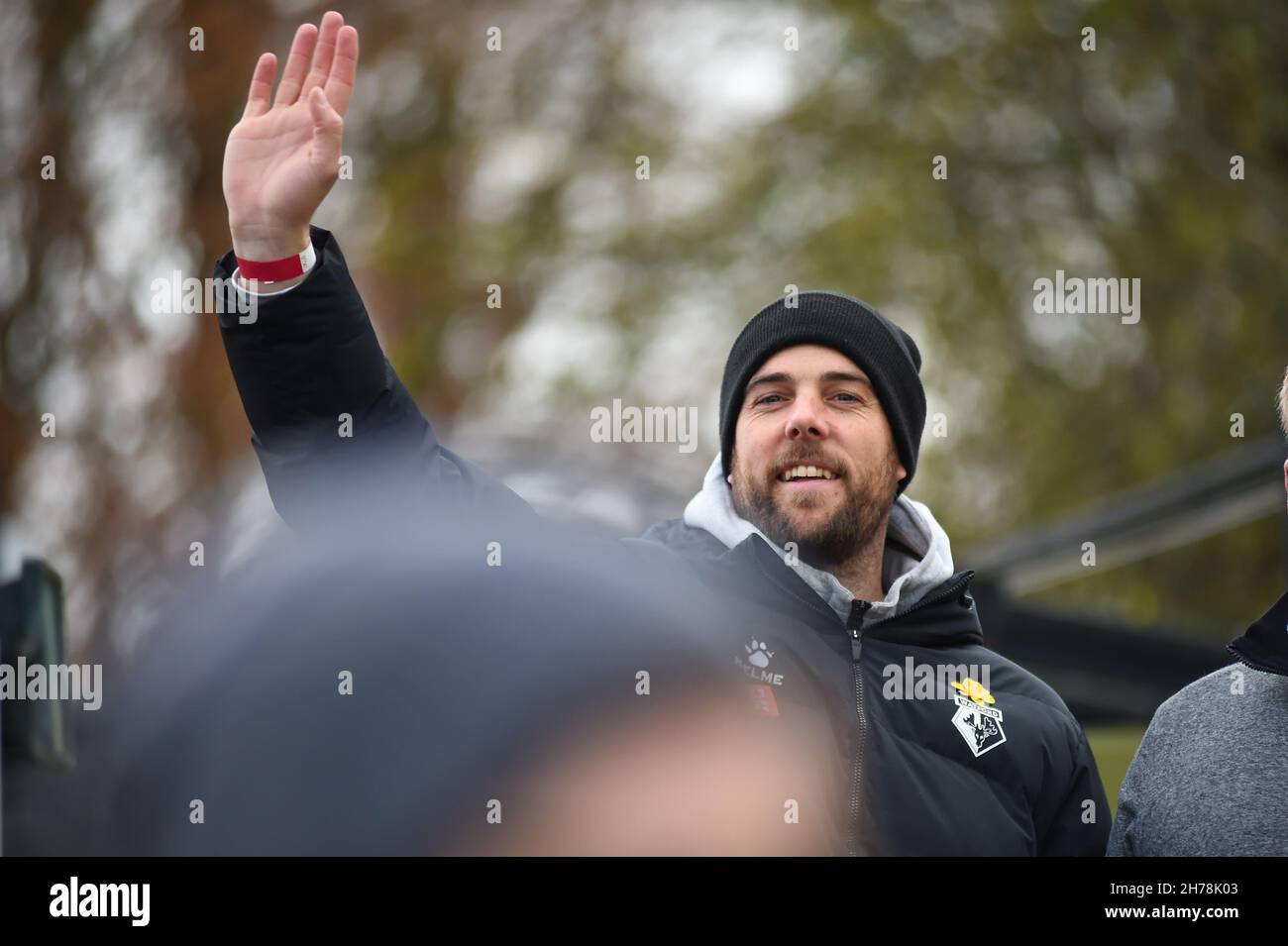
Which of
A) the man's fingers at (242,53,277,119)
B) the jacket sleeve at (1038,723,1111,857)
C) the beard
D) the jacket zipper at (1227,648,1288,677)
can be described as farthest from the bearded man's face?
the man's fingers at (242,53,277,119)

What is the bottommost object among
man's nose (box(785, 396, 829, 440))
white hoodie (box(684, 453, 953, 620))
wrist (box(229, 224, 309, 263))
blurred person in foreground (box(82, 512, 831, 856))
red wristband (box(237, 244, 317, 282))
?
blurred person in foreground (box(82, 512, 831, 856))

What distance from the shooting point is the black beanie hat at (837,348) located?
3.19 metres

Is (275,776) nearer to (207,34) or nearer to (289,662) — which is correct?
(289,662)

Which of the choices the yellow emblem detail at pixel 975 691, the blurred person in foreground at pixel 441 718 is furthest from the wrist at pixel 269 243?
the yellow emblem detail at pixel 975 691

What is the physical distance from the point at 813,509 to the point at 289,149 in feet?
3.67

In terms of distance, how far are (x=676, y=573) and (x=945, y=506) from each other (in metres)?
10.0

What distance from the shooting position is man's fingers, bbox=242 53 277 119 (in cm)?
266

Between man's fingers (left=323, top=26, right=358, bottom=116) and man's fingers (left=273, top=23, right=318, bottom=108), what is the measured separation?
0.04 m

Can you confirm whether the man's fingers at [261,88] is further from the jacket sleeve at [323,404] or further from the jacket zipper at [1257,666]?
the jacket zipper at [1257,666]

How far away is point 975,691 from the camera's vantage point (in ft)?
9.75

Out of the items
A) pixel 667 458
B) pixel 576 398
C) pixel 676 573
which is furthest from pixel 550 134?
pixel 676 573

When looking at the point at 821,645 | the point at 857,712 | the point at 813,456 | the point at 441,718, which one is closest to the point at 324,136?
the point at 441,718

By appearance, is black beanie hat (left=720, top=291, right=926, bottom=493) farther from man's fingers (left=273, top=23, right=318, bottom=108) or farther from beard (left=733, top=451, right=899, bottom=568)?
→ man's fingers (left=273, top=23, right=318, bottom=108)
